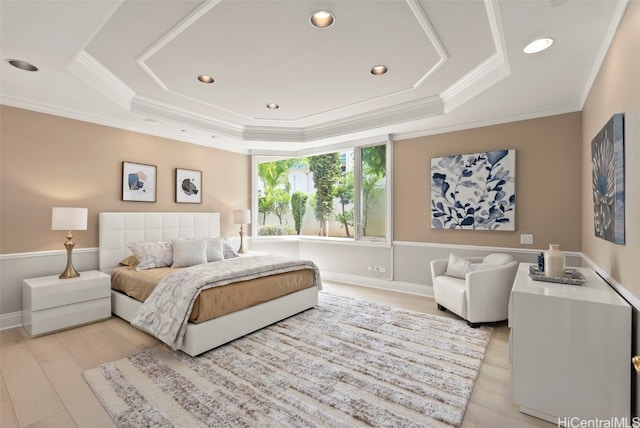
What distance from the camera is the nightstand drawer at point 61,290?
299cm

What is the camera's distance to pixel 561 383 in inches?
69.8

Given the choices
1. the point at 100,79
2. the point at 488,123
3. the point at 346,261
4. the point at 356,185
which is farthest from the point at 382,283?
the point at 100,79

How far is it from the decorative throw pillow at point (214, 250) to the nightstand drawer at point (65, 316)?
125cm

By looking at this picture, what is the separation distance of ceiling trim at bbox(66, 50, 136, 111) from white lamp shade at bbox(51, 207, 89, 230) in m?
1.32

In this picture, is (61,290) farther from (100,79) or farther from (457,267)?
(457,267)

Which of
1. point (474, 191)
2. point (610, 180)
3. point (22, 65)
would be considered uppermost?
point (22, 65)

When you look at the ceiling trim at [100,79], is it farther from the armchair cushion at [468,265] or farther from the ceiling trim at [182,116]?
the armchair cushion at [468,265]

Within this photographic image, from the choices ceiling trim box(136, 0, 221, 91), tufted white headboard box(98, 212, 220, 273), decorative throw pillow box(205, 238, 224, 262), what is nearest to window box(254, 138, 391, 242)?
tufted white headboard box(98, 212, 220, 273)

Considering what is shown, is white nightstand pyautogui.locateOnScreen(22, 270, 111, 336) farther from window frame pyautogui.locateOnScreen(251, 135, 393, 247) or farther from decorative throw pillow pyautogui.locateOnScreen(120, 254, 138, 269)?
window frame pyautogui.locateOnScreen(251, 135, 393, 247)

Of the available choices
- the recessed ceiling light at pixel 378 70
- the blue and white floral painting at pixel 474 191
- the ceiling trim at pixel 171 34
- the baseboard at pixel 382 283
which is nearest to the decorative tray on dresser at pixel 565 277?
the blue and white floral painting at pixel 474 191

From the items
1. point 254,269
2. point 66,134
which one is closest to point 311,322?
point 254,269

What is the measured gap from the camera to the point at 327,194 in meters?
5.76

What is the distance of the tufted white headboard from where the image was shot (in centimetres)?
383

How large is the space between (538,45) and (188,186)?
15.6 ft
